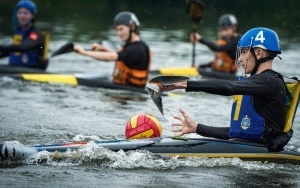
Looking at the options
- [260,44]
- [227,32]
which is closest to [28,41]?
[227,32]

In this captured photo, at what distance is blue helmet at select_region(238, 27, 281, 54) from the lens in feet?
25.8

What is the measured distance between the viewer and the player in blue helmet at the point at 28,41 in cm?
1548

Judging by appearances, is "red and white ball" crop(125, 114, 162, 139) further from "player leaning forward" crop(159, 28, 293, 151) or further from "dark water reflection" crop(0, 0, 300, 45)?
"dark water reflection" crop(0, 0, 300, 45)

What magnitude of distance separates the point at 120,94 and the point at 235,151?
6121 millimetres

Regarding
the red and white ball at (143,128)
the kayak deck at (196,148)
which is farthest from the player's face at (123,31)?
the kayak deck at (196,148)

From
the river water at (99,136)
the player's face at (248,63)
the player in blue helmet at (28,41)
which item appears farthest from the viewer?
the player in blue helmet at (28,41)

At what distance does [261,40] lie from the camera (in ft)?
25.9

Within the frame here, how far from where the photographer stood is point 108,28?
94.5 ft

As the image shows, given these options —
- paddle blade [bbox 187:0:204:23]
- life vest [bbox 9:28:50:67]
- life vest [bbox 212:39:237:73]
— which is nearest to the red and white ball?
life vest [bbox 9:28:50:67]

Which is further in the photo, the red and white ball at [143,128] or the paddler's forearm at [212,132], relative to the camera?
the red and white ball at [143,128]

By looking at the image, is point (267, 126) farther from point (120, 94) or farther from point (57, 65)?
point (57, 65)

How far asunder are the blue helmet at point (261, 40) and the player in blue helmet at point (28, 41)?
8134mm

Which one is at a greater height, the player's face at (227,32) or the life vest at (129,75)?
the player's face at (227,32)

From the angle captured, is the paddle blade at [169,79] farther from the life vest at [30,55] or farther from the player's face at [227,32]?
the player's face at [227,32]
